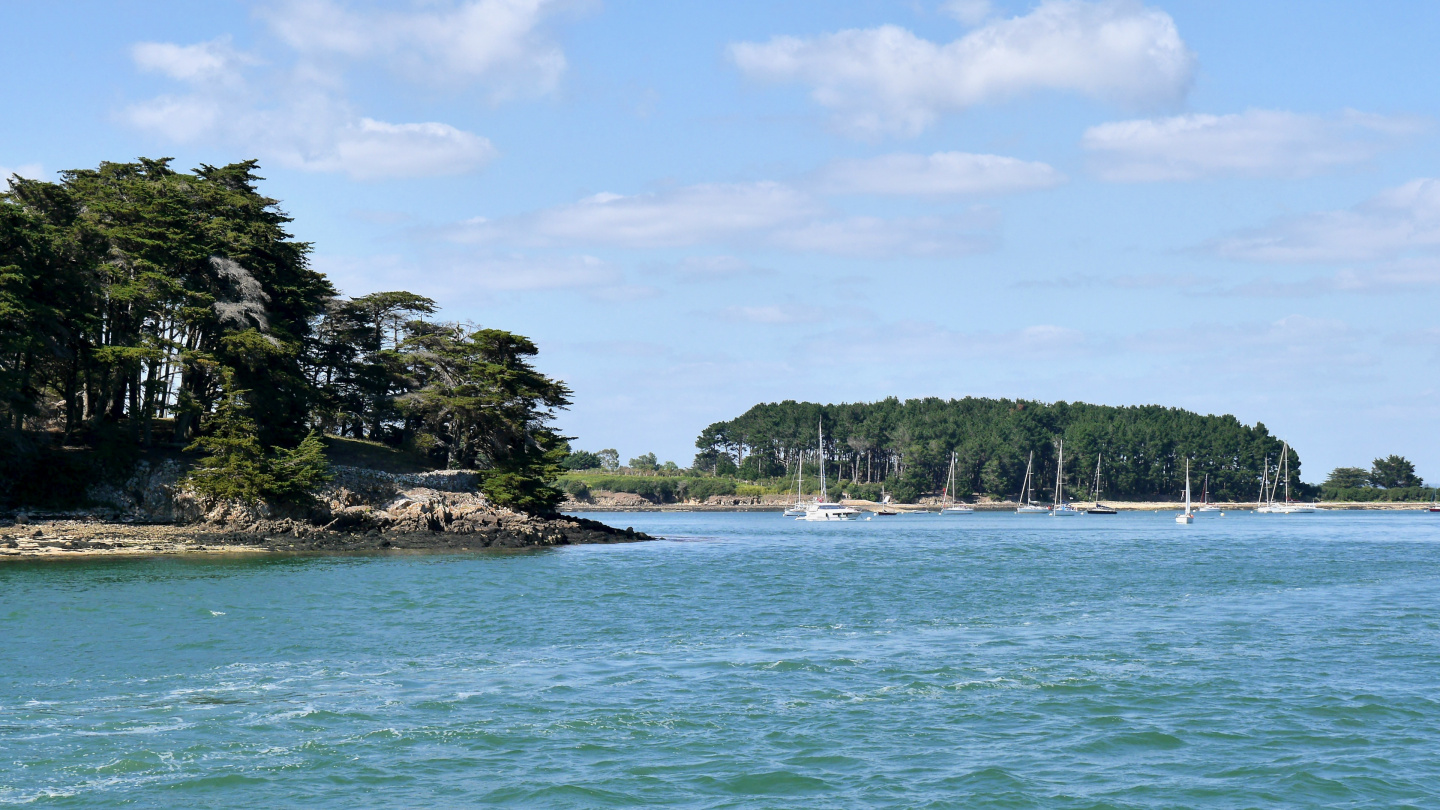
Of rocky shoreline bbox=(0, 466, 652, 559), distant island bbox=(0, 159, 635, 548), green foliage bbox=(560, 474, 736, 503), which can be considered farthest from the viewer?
green foliage bbox=(560, 474, 736, 503)

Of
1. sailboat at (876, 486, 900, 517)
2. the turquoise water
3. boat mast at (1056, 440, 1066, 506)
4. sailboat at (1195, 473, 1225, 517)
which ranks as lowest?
the turquoise water

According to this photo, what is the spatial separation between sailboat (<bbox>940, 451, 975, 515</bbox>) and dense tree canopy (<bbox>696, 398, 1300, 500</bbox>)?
208cm

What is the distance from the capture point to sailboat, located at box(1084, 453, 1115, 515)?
165500 mm

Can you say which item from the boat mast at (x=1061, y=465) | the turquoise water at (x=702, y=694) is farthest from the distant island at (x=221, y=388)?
the boat mast at (x=1061, y=465)

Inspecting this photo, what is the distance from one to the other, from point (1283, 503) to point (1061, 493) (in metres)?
35.9

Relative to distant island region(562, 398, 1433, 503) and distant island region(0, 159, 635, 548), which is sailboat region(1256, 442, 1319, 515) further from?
distant island region(0, 159, 635, 548)

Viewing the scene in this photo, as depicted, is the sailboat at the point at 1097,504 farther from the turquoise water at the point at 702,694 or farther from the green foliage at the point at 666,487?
the turquoise water at the point at 702,694

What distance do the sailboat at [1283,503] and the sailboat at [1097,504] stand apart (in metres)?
24.4

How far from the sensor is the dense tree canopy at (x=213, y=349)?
51562mm

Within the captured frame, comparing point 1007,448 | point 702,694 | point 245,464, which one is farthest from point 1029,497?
point 702,694

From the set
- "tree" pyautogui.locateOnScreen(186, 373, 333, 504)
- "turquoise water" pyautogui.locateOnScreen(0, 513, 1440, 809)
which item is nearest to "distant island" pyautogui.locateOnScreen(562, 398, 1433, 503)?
"tree" pyautogui.locateOnScreen(186, 373, 333, 504)

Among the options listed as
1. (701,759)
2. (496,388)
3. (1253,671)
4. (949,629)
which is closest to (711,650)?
(949,629)

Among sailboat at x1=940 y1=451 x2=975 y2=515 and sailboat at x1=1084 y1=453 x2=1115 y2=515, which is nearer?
sailboat at x1=1084 y1=453 x2=1115 y2=515

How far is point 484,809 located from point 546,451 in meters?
55.2
